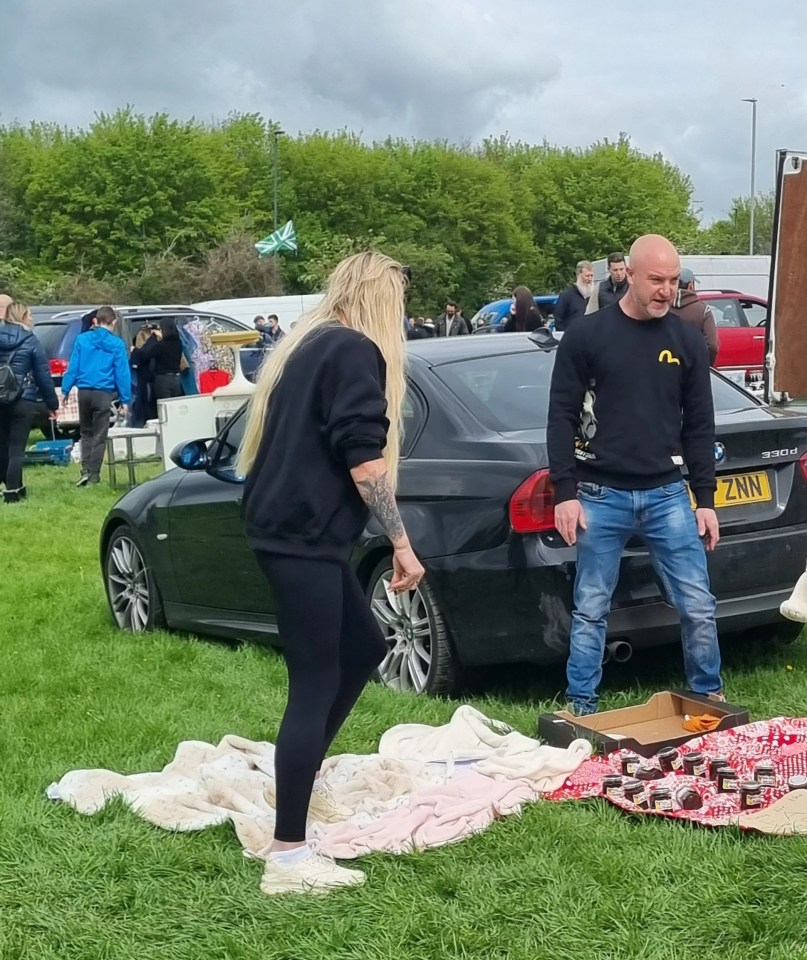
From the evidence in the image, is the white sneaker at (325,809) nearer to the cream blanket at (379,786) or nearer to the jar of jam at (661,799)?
the cream blanket at (379,786)

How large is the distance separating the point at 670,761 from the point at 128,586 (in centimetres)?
410

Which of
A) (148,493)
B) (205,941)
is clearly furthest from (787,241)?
(205,941)

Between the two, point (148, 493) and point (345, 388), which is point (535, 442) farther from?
point (148, 493)

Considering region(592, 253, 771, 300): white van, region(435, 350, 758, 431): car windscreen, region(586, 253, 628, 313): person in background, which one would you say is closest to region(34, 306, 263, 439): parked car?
region(586, 253, 628, 313): person in background

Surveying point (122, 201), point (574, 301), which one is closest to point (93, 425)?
point (574, 301)

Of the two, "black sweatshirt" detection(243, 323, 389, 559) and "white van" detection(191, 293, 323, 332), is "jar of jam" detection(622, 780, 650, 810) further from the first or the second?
"white van" detection(191, 293, 323, 332)

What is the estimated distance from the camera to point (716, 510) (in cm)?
570

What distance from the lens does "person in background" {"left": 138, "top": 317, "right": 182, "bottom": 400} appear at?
17594mm

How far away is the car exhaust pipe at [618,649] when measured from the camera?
5461 millimetres

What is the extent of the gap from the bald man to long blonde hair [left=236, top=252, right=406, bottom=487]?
1383 mm

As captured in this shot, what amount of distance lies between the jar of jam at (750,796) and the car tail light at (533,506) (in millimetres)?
1453

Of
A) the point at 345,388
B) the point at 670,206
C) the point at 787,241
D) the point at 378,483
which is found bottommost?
the point at 378,483

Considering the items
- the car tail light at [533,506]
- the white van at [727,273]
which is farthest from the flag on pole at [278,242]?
the car tail light at [533,506]

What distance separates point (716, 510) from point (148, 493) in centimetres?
337
